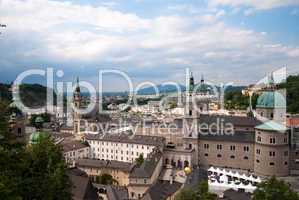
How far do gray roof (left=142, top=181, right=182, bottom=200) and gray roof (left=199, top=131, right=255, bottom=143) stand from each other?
11.7 m

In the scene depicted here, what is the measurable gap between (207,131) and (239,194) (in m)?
17.2

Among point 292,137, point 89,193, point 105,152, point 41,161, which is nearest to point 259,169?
point 292,137

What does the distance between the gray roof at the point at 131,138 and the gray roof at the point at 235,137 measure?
7.09 meters

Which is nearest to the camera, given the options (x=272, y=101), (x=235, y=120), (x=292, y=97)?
(x=272, y=101)

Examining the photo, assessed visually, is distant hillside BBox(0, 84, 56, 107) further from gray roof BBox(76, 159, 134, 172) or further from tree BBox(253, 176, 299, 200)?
tree BBox(253, 176, 299, 200)

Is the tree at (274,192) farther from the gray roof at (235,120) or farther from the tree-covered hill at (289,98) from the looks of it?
the tree-covered hill at (289,98)

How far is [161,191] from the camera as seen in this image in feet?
111

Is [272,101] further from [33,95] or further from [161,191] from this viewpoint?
[33,95]

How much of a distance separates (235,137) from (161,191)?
53.4 feet

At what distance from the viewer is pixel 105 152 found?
190 ft

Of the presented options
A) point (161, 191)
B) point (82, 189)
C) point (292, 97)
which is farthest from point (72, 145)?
point (292, 97)

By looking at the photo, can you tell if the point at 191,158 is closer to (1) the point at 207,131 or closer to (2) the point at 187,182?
(1) the point at 207,131

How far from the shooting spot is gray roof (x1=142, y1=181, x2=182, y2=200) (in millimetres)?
31828

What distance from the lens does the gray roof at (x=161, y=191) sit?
31.8m
